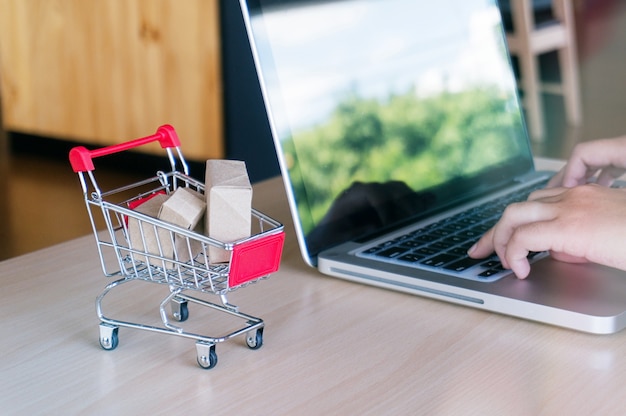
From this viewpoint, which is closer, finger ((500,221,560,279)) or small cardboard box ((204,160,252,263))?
small cardboard box ((204,160,252,263))

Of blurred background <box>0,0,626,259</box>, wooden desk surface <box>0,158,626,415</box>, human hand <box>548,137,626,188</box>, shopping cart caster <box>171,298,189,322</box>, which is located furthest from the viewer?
blurred background <box>0,0,626,259</box>

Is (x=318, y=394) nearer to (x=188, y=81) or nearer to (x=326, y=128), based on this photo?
(x=326, y=128)

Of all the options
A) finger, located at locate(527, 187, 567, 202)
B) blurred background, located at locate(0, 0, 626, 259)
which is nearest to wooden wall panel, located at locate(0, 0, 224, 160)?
blurred background, located at locate(0, 0, 626, 259)

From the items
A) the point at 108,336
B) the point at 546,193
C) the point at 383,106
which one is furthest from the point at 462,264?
the point at 108,336

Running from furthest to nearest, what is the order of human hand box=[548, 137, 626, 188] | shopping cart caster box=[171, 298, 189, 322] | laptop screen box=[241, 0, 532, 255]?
human hand box=[548, 137, 626, 188] < laptop screen box=[241, 0, 532, 255] < shopping cart caster box=[171, 298, 189, 322]

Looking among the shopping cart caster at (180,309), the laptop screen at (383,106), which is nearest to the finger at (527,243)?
the laptop screen at (383,106)

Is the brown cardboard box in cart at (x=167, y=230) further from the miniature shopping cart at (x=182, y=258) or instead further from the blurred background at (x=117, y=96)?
the blurred background at (x=117, y=96)

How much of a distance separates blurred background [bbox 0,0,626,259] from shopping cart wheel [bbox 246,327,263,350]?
2667 millimetres

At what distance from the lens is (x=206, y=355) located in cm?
69

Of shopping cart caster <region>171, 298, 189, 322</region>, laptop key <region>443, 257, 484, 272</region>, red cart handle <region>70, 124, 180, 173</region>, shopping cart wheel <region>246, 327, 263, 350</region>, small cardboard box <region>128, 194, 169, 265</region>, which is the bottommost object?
laptop key <region>443, 257, 484, 272</region>

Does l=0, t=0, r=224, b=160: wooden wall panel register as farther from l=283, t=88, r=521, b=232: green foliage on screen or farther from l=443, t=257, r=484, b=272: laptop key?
l=443, t=257, r=484, b=272: laptop key

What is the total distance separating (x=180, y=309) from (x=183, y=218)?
141 millimetres

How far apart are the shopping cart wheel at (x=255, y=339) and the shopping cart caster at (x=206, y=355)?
0.04 meters

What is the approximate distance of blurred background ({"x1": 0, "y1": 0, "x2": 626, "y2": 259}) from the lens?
3635mm
